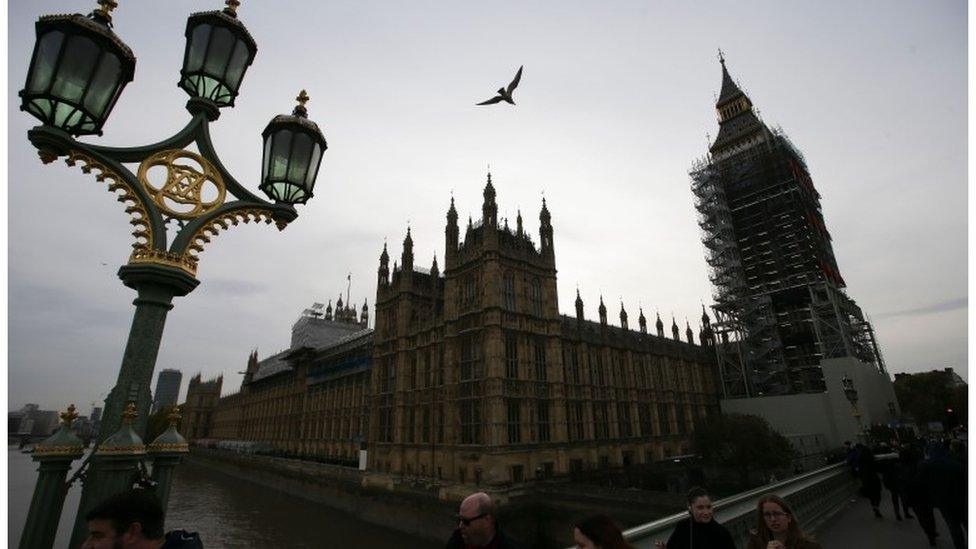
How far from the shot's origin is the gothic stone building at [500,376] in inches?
1200

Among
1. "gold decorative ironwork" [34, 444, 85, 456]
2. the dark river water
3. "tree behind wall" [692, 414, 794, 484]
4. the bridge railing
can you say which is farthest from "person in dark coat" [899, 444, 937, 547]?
the dark river water

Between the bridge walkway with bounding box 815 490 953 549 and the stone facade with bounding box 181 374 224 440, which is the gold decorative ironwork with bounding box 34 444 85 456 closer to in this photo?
the bridge walkway with bounding box 815 490 953 549

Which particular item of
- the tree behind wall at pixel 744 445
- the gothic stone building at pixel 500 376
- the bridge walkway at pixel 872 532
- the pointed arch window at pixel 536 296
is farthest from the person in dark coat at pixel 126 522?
the pointed arch window at pixel 536 296

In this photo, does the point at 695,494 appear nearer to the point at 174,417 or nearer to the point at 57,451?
the point at 174,417

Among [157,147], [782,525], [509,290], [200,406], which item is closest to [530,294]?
[509,290]

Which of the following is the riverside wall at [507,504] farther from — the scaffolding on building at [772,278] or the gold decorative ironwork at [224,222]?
the scaffolding on building at [772,278]

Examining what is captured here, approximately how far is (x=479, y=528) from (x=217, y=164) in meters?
3.80

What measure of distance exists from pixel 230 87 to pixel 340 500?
3845 cm

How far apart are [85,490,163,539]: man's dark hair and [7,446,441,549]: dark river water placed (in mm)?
27680

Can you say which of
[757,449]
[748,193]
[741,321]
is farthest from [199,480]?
[748,193]

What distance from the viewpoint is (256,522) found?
36562 mm

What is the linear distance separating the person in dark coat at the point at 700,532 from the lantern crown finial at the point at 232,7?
6241 mm

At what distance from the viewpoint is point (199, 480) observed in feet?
208

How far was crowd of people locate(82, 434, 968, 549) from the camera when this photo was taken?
2.38 m
